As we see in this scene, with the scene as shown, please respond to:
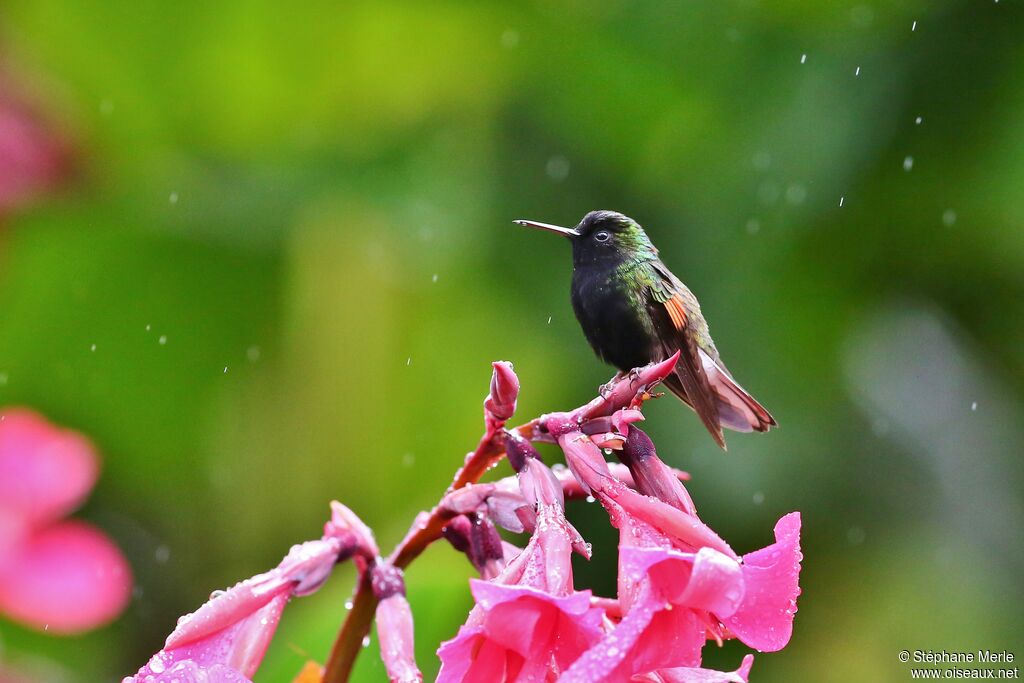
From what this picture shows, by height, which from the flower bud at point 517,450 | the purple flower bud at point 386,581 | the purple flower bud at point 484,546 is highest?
the flower bud at point 517,450

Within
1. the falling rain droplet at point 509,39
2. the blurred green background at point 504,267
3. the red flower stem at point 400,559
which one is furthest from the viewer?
the falling rain droplet at point 509,39

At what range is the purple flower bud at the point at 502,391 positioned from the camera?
0.89 m

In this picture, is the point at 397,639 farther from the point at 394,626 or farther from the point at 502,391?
the point at 502,391

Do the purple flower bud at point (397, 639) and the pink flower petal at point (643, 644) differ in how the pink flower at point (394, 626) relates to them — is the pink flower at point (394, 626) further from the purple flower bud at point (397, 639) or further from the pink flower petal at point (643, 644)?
the pink flower petal at point (643, 644)

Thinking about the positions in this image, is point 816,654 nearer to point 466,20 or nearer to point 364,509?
point 364,509

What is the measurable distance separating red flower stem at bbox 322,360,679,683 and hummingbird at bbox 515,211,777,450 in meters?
0.16

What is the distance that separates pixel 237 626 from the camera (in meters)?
0.93

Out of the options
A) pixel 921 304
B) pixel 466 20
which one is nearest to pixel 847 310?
pixel 921 304

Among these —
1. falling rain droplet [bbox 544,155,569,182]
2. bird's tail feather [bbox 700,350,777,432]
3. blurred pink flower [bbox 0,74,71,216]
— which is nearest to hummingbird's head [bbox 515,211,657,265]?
bird's tail feather [bbox 700,350,777,432]

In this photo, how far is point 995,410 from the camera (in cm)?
265

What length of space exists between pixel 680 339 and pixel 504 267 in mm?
1341

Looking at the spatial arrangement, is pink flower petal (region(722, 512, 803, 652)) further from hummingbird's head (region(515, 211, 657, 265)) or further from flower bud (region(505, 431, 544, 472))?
hummingbird's head (region(515, 211, 657, 265))

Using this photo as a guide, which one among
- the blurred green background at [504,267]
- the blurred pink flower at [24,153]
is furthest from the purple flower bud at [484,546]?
the blurred pink flower at [24,153]

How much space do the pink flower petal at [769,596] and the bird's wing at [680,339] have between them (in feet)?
0.89
